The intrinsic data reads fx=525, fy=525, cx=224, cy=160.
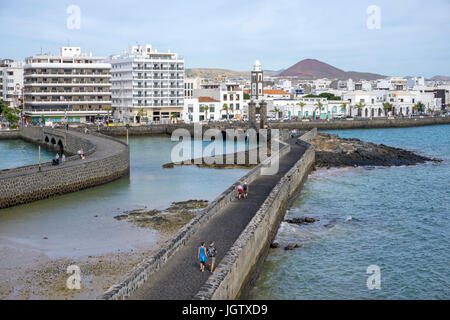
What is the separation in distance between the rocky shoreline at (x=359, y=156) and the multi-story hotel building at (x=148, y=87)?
44066 mm

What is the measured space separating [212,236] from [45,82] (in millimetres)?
82402

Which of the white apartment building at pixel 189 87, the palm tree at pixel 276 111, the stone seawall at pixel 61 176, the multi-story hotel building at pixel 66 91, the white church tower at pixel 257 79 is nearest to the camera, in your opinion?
the stone seawall at pixel 61 176

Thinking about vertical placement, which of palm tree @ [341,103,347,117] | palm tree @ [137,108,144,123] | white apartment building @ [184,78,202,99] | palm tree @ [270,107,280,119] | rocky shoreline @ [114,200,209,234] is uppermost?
white apartment building @ [184,78,202,99]

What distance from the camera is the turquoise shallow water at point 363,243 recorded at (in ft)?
66.4

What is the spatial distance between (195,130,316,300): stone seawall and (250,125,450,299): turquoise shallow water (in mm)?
793

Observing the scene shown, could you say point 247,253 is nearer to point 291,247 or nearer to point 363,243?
point 291,247

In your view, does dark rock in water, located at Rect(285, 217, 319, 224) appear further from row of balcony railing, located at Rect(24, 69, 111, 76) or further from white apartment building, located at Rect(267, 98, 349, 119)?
white apartment building, located at Rect(267, 98, 349, 119)

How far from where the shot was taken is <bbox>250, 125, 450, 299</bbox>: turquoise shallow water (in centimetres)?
2023

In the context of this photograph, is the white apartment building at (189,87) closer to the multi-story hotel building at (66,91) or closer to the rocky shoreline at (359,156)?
the multi-story hotel building at (66,91)

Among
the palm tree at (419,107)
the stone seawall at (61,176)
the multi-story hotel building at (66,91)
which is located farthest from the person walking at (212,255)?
the palm tree at (419,107)

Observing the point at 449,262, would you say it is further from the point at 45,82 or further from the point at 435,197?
the point at 45,82

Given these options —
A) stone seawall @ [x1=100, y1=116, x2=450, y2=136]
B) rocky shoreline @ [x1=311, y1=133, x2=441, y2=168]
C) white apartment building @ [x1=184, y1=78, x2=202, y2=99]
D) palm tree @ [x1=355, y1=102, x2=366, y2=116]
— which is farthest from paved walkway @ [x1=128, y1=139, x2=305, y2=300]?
palm tree @ [x1=355, y1=102, x2=366, y2=116]

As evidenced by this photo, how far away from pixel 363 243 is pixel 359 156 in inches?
1269
